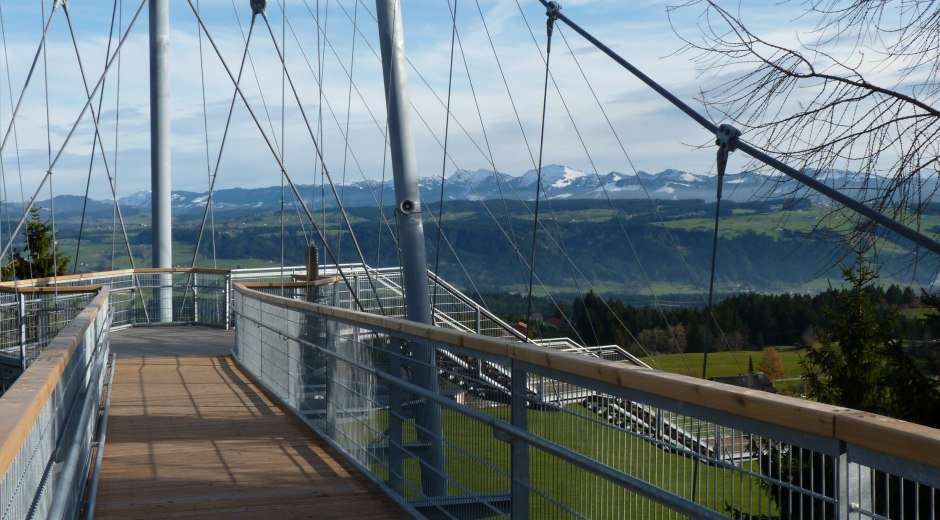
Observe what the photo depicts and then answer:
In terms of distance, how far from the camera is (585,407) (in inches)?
172

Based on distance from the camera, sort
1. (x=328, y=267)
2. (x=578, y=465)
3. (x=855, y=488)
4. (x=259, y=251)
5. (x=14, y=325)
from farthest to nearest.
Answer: (x=259, y=251) < (x=328, y=267) < (x=14, y=325) < (x=578, y=465) < (x=855, y=488)

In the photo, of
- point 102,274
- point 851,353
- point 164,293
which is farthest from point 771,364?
point 102,274

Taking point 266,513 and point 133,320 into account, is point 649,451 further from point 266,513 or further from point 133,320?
point 133,320

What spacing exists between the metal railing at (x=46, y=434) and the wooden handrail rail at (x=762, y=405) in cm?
199

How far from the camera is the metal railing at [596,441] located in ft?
9.04

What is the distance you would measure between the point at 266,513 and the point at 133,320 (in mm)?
18123

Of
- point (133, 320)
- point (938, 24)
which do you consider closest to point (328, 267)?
point (133, 320)

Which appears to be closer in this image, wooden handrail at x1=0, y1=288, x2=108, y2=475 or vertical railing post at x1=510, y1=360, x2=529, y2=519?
wooden handrail at x1=0, y1=288, x2=108, y2=475

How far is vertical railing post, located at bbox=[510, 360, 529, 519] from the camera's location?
16.4 ft

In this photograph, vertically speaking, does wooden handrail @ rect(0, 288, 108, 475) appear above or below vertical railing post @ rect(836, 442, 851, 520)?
above

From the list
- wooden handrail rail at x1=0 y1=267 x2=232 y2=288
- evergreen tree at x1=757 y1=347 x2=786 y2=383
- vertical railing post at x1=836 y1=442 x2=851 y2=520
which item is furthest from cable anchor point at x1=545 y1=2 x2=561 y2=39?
evergreen tree at x1=757 y1=347 x2=786 y2=383

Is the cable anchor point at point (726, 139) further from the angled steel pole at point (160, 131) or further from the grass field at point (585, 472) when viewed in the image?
the angled steel pole at point (160, 131)

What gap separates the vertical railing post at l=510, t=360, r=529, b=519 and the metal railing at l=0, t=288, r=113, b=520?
2.00 metres

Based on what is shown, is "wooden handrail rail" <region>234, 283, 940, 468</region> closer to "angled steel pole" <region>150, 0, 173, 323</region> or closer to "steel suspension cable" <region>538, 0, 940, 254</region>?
"steel suspension cable" <region>538, 0, 940, 254</region>
